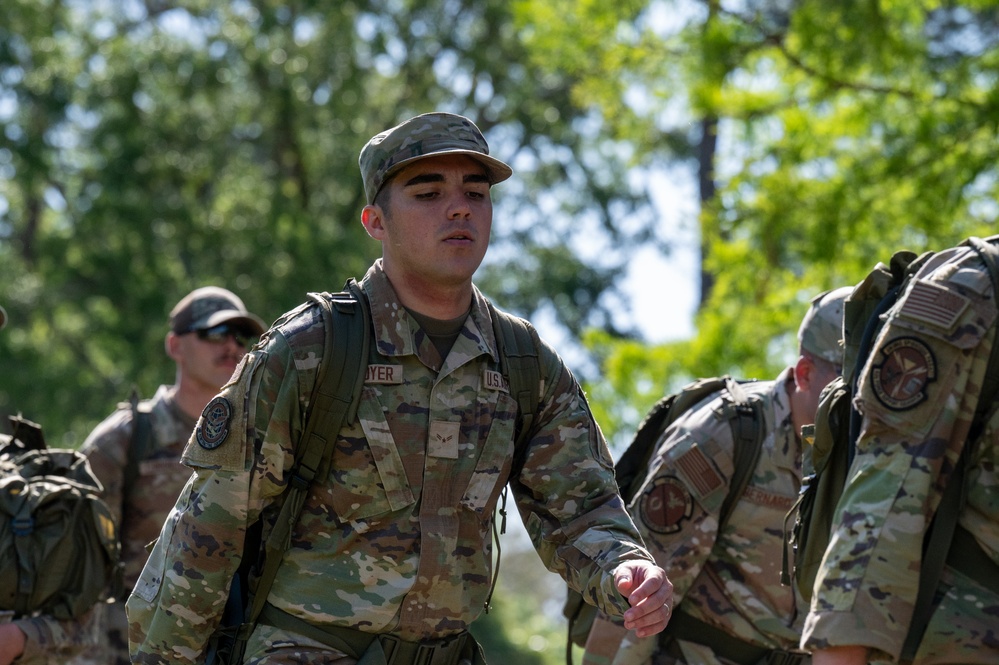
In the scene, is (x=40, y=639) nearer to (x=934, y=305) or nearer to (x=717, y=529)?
(x=717, y=529)

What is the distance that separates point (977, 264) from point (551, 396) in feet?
4.63

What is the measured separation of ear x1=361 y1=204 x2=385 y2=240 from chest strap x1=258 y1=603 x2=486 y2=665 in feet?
3.96

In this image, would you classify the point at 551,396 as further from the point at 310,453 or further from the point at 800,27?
the point at 800,27

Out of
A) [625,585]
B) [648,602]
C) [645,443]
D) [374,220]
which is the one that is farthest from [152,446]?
[648,602]

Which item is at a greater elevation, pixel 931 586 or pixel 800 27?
pixel 800 27

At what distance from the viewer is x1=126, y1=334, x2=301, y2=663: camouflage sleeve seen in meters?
4.70

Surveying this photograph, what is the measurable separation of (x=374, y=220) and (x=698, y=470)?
6.30 feet

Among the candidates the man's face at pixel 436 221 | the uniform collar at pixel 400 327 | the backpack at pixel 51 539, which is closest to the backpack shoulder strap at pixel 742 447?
the uniform collar at pixel 400 327

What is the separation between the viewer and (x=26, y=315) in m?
23.8

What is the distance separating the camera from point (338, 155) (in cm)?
2423

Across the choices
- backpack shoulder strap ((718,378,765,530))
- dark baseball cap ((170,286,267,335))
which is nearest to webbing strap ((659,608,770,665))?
backpack shoulder strap ((718,378,765,530))

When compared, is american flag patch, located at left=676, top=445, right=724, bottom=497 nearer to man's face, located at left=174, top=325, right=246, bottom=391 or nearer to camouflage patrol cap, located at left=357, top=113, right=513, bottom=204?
camouflage patrol cap, located at left=357, top=113, right=513, bottom=204

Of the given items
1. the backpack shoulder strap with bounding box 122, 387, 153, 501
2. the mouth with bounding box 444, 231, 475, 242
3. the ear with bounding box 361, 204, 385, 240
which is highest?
the ear with bounding box 361, 204, 385, 240

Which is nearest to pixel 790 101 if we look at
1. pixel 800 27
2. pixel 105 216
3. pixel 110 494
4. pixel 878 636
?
pixel 800 27
